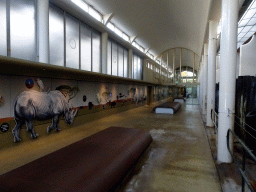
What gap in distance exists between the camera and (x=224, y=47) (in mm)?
4754

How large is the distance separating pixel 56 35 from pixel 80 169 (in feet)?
26.7

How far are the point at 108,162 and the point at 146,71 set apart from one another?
23281 mm

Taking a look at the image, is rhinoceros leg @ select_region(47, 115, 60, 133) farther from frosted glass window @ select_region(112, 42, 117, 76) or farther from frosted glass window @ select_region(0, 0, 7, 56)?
frosted glass window @ select_region(112, 42, 117, 76)

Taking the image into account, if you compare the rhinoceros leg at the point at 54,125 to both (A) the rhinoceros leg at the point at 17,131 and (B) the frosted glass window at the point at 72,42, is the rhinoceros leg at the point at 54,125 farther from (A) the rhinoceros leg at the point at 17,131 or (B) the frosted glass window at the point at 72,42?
(B) the frosted glass window at the point at 72,42

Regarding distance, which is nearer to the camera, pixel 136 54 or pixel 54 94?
pixel 54 94

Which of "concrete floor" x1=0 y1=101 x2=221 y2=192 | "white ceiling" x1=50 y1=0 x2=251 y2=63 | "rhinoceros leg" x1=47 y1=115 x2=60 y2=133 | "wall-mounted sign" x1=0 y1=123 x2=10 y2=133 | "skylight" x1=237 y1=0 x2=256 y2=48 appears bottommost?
"concrete floor" x1=0 y1=101 x2=221 y2=192

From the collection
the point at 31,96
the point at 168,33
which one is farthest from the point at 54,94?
the point at 168,33

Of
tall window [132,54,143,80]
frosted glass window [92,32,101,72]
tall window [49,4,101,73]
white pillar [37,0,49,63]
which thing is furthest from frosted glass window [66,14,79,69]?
tall window [132,54,143,80]

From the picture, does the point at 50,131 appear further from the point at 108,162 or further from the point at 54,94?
the point at 108,162

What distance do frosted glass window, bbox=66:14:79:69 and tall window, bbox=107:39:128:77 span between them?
461 cm

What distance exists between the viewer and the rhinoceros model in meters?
6.59

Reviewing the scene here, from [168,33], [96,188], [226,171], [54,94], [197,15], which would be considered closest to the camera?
[96,188]

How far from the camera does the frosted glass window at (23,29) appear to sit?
6.91m

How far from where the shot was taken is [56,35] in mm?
9156
